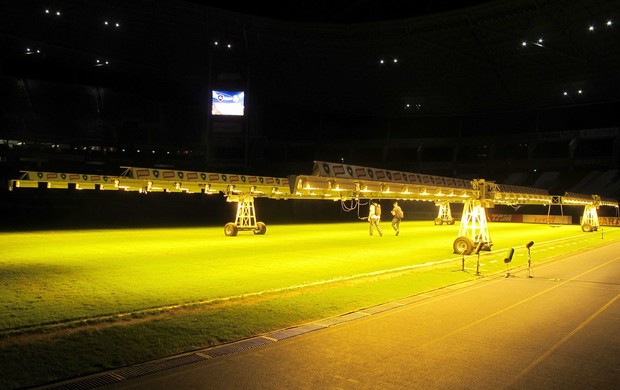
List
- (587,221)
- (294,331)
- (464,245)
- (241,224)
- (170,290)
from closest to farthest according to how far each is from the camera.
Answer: (294,331)
(170,290)
(464,245)
(241,224)
(587,221)

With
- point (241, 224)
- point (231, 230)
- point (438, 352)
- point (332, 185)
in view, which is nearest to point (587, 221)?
point (241, 224)

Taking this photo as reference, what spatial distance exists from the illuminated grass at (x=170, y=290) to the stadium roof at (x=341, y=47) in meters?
27.9

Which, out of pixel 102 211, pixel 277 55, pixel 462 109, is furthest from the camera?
pixel 462 109

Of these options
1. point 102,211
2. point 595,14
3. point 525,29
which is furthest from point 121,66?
point 595,14

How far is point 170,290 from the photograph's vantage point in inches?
439

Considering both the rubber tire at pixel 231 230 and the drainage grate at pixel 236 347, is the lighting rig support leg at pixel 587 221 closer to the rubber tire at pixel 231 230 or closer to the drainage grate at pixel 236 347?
Answer: the rubber tire at pixel 231 230

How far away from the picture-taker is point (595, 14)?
3847cm

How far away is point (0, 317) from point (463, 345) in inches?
314

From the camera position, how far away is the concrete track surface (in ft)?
18.1

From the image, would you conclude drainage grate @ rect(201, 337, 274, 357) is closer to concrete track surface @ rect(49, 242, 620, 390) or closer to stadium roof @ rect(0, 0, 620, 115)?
concrete track surface @ rect(49, 242, 620, 390)

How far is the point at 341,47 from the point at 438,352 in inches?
1892

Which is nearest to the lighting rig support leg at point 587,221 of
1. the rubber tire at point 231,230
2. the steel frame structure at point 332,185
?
the steel frame structure at point 332,185

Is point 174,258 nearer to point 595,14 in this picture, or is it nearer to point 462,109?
point 595,14

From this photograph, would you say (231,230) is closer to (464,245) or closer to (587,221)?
(464,245)
